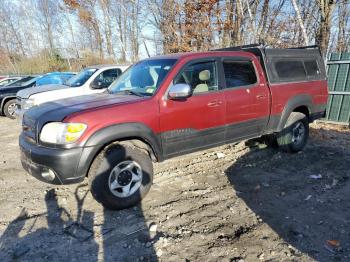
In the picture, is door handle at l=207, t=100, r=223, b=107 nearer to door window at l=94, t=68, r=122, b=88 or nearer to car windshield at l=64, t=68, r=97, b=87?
door window at l=94, t=68, r=122, b=88

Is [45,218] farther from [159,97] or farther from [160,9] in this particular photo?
[160,9]

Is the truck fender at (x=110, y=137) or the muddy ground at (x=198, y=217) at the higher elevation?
the truck fender at (x=110, y=137)

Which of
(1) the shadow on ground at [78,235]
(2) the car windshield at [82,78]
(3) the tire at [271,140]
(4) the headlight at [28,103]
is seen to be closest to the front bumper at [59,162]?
(1) the shadow on ground at [78,235]

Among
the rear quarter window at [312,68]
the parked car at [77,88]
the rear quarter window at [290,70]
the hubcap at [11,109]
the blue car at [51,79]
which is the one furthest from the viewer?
the blue car at [51,79]

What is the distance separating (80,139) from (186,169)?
91.4 inches

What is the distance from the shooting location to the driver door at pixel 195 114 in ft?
14.1

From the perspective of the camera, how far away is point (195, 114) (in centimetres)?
450

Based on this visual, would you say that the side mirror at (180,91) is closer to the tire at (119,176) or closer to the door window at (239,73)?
the tire at (119,176)

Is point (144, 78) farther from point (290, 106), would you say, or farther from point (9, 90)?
point (9, 90)

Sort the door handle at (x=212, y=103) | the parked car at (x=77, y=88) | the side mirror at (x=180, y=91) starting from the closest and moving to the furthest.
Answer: the side mirror at (x=180, y=91) → the door handle at (x=212, y=103) → the parked car at (x=77, y=88)

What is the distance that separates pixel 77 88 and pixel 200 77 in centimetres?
491

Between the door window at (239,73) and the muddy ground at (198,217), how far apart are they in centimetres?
148

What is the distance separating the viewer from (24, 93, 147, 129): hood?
149 inches

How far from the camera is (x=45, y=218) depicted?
3824mm
